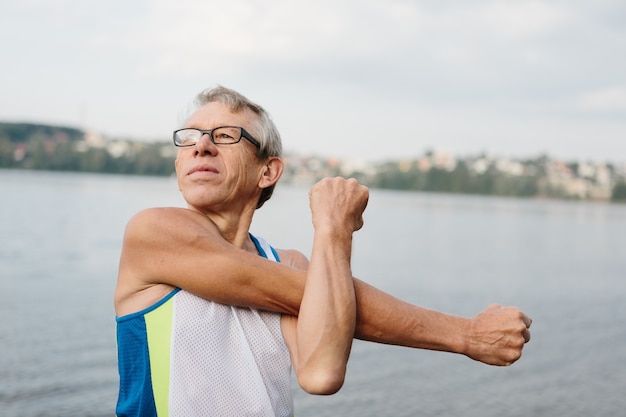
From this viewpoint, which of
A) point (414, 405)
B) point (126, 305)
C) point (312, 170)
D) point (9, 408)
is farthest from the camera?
point (312, 170)

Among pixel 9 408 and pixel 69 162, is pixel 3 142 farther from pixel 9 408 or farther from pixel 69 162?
pixel 9 408

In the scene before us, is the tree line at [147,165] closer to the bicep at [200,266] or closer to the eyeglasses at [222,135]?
the eyeglasses at [222,135]

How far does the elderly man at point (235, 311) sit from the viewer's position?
2393 millimetres

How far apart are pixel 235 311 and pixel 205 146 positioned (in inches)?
21.3

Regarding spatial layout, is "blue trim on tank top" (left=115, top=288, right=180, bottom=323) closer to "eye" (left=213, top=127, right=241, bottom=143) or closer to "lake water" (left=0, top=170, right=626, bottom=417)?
"eye" (left=213, top=127, right=241, bottom=143)

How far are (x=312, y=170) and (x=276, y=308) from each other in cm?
10098

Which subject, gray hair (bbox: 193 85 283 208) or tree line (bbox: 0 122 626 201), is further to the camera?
tree line (bbox: 0 122 626 201)

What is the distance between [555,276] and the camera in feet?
102

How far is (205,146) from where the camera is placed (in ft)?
8.71

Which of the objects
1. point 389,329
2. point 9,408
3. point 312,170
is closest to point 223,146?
point 389,329

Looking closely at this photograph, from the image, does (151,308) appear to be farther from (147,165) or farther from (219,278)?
(147,165)

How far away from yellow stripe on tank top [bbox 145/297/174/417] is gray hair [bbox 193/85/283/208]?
25.9 inches

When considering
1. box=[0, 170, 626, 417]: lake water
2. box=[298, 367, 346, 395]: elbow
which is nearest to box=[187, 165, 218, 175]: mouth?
box=[298, 367, 346, 395]: elbow

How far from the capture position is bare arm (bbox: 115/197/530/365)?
243 cm
